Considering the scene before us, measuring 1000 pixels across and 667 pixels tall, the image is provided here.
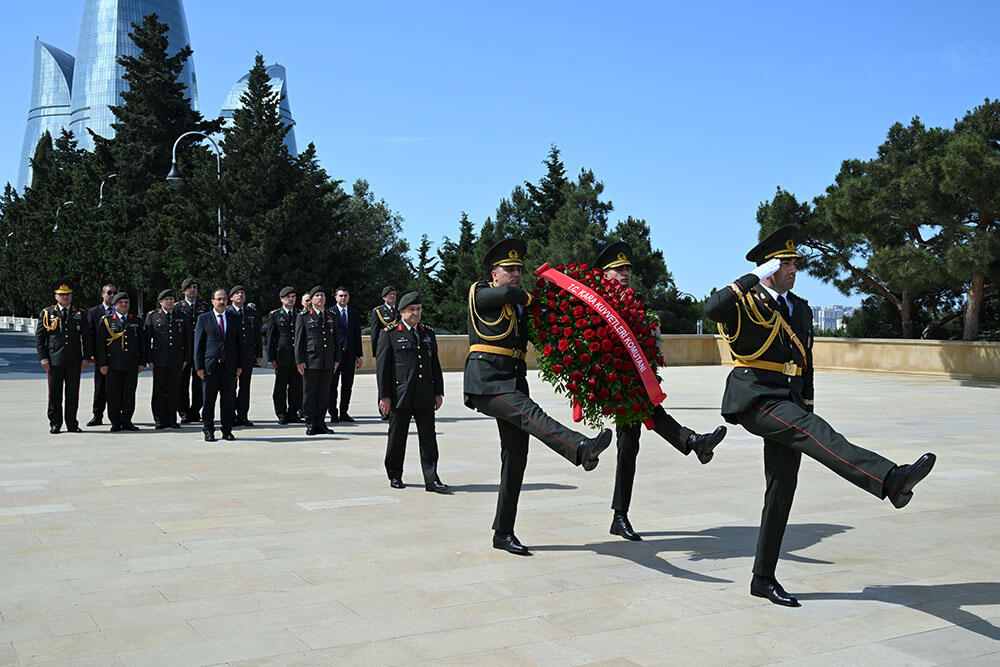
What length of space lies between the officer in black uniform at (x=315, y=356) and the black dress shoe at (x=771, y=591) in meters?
9.19

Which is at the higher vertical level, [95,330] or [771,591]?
[95,330]

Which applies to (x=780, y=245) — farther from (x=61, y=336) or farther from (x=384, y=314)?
(x=61, y=336)

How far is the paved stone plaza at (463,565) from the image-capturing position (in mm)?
4840

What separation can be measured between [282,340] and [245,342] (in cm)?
182

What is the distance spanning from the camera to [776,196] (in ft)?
102

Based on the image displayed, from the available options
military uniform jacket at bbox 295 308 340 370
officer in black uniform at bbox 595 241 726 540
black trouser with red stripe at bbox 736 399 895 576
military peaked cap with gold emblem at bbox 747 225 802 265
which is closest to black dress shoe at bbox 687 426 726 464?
officer in black uniform at bbox 595 241 726 540

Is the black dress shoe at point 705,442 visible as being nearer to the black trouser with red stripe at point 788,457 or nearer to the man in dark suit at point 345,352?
the black trouser with red stripe at point 788,457

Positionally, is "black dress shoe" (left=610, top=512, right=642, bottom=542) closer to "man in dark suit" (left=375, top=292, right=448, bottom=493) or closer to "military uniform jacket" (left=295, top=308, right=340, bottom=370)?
"man in dark suit" (left=375, top=292, right=448, bottom=493)

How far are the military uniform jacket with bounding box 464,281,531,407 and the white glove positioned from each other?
62.0 inches

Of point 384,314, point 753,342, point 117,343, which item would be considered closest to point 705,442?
point 753,342

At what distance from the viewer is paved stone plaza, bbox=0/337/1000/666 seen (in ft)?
15.9

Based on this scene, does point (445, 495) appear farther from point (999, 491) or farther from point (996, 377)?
point (996, 377)

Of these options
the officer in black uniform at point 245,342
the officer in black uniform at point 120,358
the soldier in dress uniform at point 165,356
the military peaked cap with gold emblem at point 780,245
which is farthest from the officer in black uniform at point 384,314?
the military peaked cap with gold emblem at point 780,245

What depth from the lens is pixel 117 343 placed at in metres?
14.2
